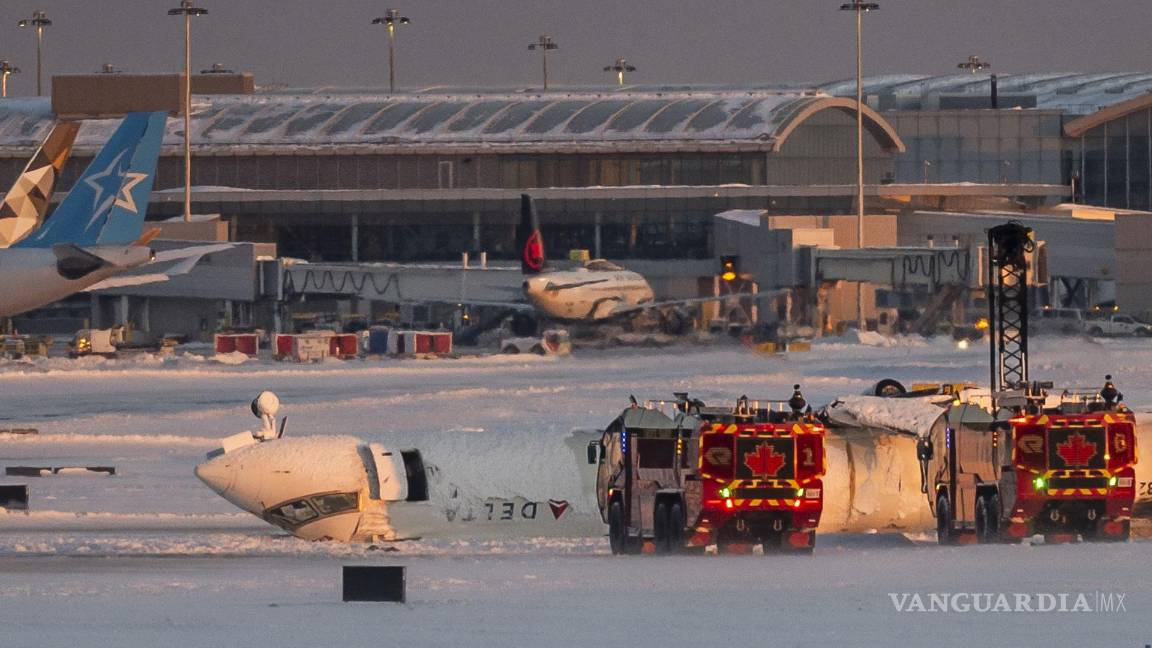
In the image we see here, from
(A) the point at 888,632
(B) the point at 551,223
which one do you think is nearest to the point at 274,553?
(A) the point at 888,632

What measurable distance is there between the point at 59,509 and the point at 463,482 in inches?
323

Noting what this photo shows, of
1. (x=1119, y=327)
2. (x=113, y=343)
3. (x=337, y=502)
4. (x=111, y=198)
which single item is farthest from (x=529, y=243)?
(x=337, y=502)

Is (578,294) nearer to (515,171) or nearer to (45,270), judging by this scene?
(515,171)

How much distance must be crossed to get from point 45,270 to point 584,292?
1470 inches

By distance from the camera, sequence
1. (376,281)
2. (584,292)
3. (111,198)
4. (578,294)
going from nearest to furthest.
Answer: (111,198) → (578,294) → (584,292) → (376,281)

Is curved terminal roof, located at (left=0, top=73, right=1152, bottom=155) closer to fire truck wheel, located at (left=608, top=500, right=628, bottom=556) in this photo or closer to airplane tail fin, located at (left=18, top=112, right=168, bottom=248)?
airplane tail fin, located at (left=18, top=112, right=168, bottom=248)

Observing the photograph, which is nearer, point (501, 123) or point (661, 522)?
point (661, 522)

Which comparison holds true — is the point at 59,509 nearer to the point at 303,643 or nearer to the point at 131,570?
the point at 131,570

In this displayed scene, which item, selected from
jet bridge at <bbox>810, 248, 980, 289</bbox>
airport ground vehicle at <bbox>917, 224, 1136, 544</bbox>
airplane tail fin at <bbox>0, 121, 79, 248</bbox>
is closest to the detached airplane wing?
airplane tail fin at <bbox>0, 121, 79, 248</bbox>

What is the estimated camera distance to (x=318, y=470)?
29453 millimetres

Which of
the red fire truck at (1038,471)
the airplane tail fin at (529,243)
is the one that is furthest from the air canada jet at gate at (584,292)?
the red fire truck at (1038,471)

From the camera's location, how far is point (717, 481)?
27.3m

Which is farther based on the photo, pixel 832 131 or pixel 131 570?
pixel 832 131

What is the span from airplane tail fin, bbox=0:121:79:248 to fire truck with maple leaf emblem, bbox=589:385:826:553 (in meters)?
38.5
